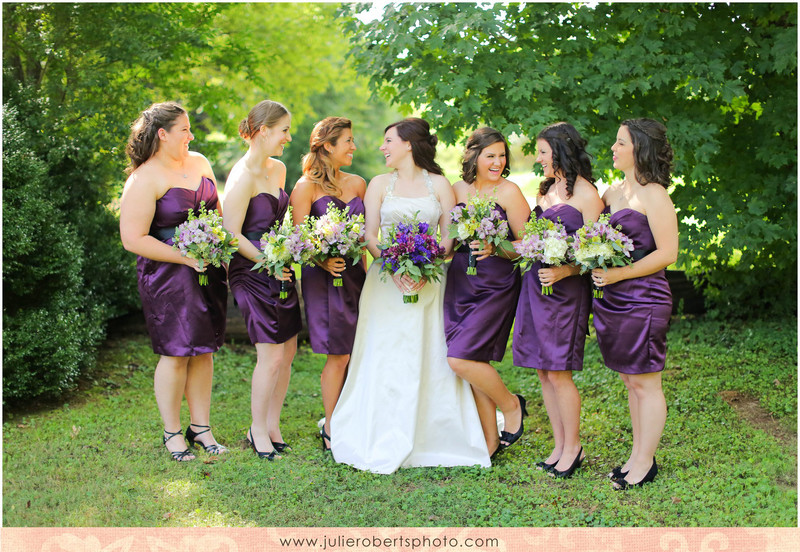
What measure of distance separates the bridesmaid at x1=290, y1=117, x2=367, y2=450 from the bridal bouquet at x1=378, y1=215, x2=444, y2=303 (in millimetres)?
530

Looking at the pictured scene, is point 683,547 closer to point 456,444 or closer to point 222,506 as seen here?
point 456,444

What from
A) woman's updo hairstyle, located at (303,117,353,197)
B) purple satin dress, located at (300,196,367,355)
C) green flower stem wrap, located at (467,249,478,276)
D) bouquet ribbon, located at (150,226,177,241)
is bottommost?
purple satin dress, located at (300,196,367,355)

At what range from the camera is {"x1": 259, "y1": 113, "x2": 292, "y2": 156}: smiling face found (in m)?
5.36

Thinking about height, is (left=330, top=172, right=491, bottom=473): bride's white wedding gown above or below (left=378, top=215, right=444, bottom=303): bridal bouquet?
below

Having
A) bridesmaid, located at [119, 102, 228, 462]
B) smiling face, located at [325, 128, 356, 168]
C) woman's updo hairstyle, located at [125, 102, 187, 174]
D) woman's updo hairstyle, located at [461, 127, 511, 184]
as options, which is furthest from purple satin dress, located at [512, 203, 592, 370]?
woman's updo hairstyle, located at [125, 102, 187, 174]

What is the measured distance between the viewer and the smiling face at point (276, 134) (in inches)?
211

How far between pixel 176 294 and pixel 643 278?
3.34m

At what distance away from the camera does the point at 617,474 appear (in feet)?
16.3

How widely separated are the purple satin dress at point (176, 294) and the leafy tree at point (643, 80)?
2.44m

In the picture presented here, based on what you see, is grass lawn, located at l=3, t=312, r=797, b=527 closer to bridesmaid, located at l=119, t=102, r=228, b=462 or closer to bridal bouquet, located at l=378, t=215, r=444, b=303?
bridesmaid, located at l=119, t=102, r=228, b=462

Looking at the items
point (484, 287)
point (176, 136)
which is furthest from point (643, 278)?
point (176, 136)

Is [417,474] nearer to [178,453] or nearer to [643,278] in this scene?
[178,453]

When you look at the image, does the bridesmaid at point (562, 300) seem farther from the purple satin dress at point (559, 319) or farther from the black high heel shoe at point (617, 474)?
the black high heel shoe at point (617, 474)

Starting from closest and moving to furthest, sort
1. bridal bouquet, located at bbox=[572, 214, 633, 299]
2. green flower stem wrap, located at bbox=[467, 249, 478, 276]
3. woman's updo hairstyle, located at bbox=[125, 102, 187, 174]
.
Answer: bridal bouquet, located at bbox=[572, 214, 633, 299] < green flower stem wrap, located at bbox=[467, 249, 478, 276] < woman's updo hairstyle, located at bbox=[125, 102, 187, 174]
